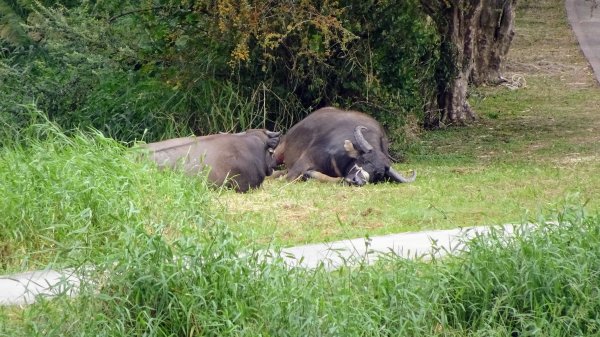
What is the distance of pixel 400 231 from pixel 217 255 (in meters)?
2.83

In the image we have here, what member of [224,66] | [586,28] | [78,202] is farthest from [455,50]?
[586,28]

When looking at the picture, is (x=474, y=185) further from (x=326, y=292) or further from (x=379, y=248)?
(x=326, y=292)

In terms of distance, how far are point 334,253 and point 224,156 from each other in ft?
12.1

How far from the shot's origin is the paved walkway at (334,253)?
7.46 meters

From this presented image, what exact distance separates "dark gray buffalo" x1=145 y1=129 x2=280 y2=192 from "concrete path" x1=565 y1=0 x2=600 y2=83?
1093 cm

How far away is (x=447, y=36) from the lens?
16141 mm

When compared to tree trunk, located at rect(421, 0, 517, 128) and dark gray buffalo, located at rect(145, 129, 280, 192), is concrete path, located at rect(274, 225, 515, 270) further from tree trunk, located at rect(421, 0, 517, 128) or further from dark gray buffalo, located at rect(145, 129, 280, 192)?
tree trunk, located at rect(421, 0, 517, 128)

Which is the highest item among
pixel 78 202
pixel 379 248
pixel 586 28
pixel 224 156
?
pixel 78 202

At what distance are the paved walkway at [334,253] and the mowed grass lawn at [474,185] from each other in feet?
0.84

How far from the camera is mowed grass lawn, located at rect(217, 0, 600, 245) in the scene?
10089mm

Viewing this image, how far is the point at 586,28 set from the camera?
28578 mm

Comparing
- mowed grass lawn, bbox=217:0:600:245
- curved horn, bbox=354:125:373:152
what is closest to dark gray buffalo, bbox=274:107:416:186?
curved horn, bbox=354:125:373:152

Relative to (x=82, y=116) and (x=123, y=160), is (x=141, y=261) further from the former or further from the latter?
(x=82, y=116)

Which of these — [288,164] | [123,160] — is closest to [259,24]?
[288,164]
